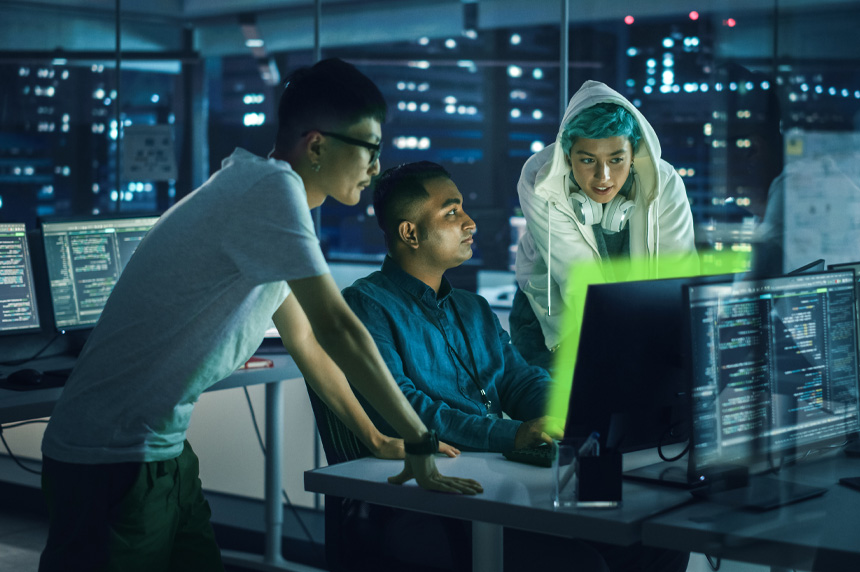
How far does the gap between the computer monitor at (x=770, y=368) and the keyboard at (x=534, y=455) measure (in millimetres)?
294

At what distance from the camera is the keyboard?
5.75 ft

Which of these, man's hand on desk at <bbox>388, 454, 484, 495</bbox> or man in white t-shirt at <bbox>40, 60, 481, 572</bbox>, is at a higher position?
man in white t-shirt at <bbox>40, 60, 481, 572</bbox>

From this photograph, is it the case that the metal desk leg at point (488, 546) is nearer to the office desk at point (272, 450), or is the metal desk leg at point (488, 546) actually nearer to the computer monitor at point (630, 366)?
the computer monitor at point (630, 366)

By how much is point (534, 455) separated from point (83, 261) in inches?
73.3

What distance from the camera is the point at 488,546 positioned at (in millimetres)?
1620

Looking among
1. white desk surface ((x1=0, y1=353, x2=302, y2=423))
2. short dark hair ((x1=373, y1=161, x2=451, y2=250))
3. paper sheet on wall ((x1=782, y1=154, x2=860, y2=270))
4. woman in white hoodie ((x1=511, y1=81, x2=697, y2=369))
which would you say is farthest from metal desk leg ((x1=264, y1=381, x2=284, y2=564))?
paper sheet on wall ((x1=782, y1=154, x2=860, y2=270))

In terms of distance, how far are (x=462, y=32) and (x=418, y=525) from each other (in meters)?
4.08

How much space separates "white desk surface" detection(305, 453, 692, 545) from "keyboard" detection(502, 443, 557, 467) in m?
0.01

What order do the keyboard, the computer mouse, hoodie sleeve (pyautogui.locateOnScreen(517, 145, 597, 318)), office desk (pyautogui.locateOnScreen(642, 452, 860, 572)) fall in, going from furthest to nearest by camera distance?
the computer mouse
hoodie sleeve (pyautogui.locateOnScreen(517, 145, 597, 318))
the keyboard
office desk (pyautogui.locateOnScreen(642, 452, 860, 572))

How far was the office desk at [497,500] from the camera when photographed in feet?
4.68

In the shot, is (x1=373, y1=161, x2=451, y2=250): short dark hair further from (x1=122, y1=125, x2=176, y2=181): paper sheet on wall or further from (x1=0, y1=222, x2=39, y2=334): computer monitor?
(x1=122, y1=125, x2=176, y2=181): paper sheet on wall

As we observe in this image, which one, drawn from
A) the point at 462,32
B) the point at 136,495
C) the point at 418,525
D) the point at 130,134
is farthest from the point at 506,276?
the point at 136,495

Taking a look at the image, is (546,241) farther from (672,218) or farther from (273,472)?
(273,472)

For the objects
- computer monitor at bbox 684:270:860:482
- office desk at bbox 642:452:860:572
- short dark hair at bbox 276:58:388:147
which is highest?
short dark hair at bbox 276:58:388:147
